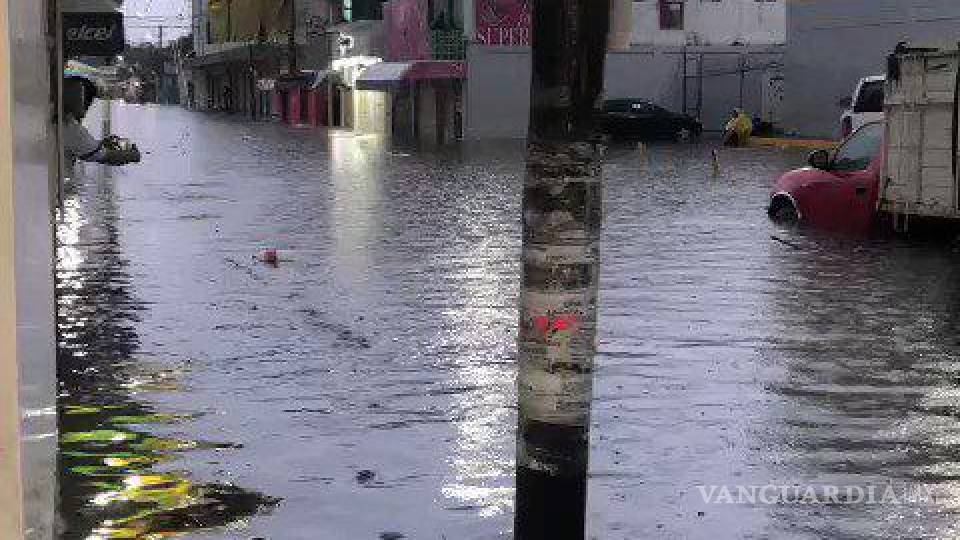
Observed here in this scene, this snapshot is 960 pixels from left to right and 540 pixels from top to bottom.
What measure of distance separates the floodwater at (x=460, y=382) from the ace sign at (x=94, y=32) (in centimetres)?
227

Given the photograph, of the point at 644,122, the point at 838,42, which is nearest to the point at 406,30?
the point at 644,122

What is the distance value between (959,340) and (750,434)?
3715 millimetres

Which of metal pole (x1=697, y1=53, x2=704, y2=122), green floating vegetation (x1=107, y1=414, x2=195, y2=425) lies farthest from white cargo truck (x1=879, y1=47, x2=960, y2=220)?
metal pole (x1=697, y1=53, x2=704, y2=122)

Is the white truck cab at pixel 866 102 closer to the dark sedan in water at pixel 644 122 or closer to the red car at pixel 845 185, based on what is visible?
the red car at pixel 845 185

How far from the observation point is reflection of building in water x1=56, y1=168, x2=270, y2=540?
605 centimetres

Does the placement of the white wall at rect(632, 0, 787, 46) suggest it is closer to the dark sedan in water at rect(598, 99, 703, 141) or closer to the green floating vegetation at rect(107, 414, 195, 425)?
the dark sedan in water at rect(598, 99, 703, 141)

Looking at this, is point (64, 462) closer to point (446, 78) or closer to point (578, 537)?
point (578, 537)

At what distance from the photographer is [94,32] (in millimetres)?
17844

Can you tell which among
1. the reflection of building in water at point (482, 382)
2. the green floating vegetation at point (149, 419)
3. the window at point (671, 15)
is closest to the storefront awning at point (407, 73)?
the window at point (671, 15)

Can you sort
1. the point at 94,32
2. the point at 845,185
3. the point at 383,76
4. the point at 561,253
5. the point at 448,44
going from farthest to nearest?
the point at 383,76 → the point at 448,44 → the point at 845,185 → the point at 94,32 → the point at 561,253

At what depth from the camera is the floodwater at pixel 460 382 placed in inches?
248

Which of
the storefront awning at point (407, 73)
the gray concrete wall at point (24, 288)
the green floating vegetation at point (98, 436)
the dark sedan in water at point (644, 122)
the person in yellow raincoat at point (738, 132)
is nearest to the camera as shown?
the gray concrete wall at point (24, 288)

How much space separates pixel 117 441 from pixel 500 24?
164ft

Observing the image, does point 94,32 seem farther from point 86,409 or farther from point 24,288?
point 24,288
